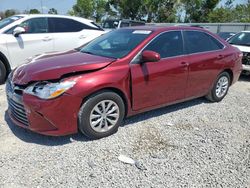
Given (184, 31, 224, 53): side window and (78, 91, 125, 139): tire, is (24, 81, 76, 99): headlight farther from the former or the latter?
(184, 31, 224, 53): side window

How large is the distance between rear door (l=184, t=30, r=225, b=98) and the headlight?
2246 mm

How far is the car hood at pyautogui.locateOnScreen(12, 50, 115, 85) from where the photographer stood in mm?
3385

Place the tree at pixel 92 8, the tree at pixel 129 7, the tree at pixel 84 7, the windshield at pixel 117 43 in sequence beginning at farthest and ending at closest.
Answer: the tree at pixel 84 7
the tree at pixel 92 8
the tree at pixel 129 7
the windshield at pixel 117 43

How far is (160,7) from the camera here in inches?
1180

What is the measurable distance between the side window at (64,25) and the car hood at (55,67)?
3.47m

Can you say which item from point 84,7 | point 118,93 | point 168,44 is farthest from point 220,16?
point 118,93

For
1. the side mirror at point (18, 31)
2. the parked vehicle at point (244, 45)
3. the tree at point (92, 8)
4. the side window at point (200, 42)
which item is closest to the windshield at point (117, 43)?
the side window at point (200, 42)

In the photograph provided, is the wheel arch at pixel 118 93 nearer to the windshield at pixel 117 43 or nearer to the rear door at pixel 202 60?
the windshield at pixel 117 43

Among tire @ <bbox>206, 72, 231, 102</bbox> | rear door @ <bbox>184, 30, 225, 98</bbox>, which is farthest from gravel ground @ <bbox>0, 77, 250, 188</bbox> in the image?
tire @ <bbox>206, 72, 231, 102</bbox>

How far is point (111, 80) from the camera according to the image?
357 centimetres

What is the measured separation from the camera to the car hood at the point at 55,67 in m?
3.38

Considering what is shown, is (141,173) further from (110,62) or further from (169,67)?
(169,67)

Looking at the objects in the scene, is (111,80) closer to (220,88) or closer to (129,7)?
(220,88)

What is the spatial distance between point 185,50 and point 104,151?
2.27 m
